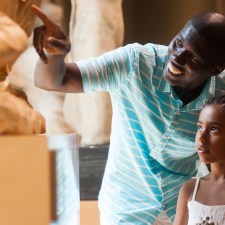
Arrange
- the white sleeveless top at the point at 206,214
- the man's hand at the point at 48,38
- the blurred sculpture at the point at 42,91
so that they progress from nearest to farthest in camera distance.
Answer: the man's hand at the point at 48,38 → the white sleeveless top at the point at 206,214 → the blurred sculpture at the point at 42,91

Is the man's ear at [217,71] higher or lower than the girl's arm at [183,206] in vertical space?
higher

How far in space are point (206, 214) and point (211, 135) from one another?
15 cm

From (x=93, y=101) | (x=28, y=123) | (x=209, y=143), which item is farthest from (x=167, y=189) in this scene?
(x=93, y=101)

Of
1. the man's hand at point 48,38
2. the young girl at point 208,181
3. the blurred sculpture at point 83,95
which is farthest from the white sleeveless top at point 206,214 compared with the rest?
the blurred sculpture at point 83,95

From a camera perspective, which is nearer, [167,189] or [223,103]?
[223,103]

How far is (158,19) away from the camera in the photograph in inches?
97.3

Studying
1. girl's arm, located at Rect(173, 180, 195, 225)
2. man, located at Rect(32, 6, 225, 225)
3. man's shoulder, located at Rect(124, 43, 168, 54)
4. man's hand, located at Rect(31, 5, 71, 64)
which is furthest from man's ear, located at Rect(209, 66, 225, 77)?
man's hand, located at Rect(31, 5, 71, 64)

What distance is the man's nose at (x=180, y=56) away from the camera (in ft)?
3.70

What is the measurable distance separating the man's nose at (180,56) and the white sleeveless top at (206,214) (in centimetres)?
27

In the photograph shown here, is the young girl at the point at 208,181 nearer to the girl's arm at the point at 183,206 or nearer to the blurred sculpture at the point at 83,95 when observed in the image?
the girl's arm at the point at 183,206

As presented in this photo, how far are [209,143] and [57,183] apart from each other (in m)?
0.34

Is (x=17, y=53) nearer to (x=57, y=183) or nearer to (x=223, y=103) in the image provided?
(x=57, y=183)

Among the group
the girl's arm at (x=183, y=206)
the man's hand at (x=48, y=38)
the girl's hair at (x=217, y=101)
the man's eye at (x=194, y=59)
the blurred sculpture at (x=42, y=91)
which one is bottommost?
the blurred sculpture at (x=42, y=91)

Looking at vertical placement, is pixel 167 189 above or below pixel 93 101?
above
